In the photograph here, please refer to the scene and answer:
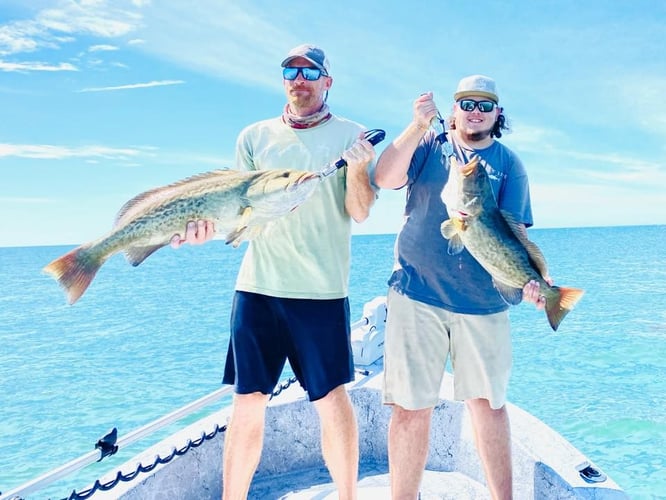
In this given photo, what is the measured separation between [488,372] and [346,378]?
29.6 inches

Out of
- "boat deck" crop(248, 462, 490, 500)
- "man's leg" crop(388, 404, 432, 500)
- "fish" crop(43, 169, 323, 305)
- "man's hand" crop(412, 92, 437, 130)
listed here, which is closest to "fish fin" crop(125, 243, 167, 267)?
"fish" crop(43, 169, 323, 305)

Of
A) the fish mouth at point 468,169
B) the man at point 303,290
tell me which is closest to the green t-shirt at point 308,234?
the man at point 303,290

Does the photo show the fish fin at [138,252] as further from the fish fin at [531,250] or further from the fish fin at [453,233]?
the fish fin at [531,250]

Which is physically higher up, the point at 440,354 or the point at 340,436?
the point at 440,354

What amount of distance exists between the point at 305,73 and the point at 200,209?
0.94 m

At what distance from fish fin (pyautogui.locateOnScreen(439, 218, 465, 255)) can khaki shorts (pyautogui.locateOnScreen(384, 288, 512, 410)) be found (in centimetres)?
34

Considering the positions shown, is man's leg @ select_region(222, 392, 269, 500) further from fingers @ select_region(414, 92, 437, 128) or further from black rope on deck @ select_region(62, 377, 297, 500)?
fingers @ select_region(414, 92, 437, 128)

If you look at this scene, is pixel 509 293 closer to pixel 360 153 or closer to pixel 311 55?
pixel 360 153

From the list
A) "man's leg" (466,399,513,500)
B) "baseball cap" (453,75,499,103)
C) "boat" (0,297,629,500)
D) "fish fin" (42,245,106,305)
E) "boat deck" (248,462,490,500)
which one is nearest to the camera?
"fish fin" (42,245,106,305)

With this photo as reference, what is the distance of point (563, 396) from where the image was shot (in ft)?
38.8

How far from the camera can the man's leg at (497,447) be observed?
2.78m

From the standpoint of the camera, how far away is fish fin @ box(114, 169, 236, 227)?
2553 millimetres

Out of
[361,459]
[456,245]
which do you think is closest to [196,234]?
[456,245]

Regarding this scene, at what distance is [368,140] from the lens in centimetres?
257
